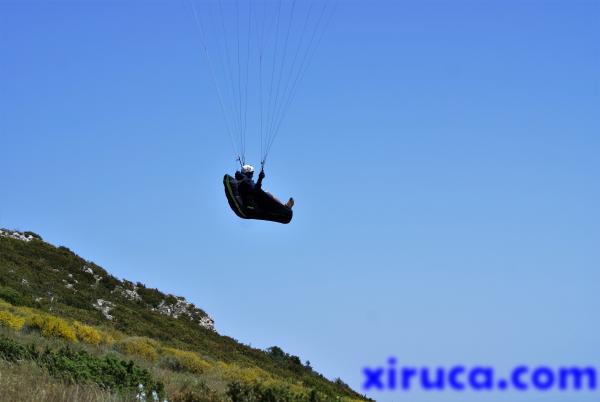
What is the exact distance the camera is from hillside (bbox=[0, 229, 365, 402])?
14367mm

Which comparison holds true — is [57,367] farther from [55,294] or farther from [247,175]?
[55,294]

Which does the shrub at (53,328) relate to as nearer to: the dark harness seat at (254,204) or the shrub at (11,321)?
the shrub at (11,321)

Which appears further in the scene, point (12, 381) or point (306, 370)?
point (306, 370)

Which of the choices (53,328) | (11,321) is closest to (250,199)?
(53,328)

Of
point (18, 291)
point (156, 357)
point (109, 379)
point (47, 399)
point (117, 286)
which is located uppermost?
point (117, 286)

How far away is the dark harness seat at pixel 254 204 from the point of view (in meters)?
19.8

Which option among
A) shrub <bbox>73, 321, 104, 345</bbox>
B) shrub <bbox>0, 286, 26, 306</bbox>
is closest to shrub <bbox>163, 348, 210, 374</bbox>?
shrub <bbox>73, 321, 104, 345</bbox>

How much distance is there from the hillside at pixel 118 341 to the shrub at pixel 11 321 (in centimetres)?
4

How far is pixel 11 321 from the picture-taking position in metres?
23.7

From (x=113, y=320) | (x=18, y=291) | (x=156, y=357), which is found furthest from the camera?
(x=113, y=320)

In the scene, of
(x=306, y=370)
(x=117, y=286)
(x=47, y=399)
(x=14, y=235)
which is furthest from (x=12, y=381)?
(x=14, y=235)

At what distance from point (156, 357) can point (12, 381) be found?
44.9 ft

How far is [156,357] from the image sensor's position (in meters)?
25.7

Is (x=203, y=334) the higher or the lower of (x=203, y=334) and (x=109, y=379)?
the higher
